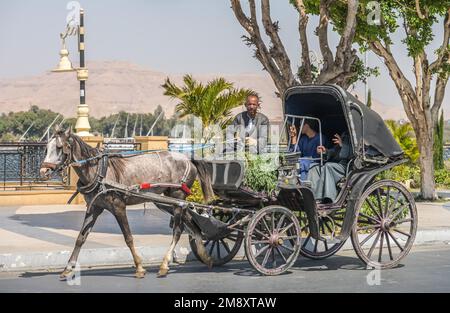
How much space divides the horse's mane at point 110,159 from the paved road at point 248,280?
129cm

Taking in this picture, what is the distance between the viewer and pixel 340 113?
1272 centimetres

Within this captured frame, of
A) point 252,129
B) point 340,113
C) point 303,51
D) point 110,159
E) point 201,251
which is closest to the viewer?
point 110,159

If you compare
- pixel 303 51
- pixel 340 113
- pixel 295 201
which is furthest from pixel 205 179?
pixel 303 51

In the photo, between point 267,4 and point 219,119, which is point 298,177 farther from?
point 219,119

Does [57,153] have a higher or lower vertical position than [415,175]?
higher

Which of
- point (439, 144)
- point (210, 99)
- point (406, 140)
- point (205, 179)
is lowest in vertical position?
point (205, 179)

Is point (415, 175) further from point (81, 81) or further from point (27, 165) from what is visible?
point (27, 165)

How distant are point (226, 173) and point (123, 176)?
1.31 metres

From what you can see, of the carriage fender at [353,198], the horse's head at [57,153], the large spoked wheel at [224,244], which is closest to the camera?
the horse's head at [57,153]

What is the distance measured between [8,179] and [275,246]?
16752 millimetres

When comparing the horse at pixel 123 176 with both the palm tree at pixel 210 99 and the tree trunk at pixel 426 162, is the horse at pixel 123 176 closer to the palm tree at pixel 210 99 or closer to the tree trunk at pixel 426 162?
the palm tree at pixel 210 99

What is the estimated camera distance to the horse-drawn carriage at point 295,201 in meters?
11.2

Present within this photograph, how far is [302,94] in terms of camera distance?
1251cm

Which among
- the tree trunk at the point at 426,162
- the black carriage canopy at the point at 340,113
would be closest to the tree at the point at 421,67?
the tree trunk at the point at 426,162
